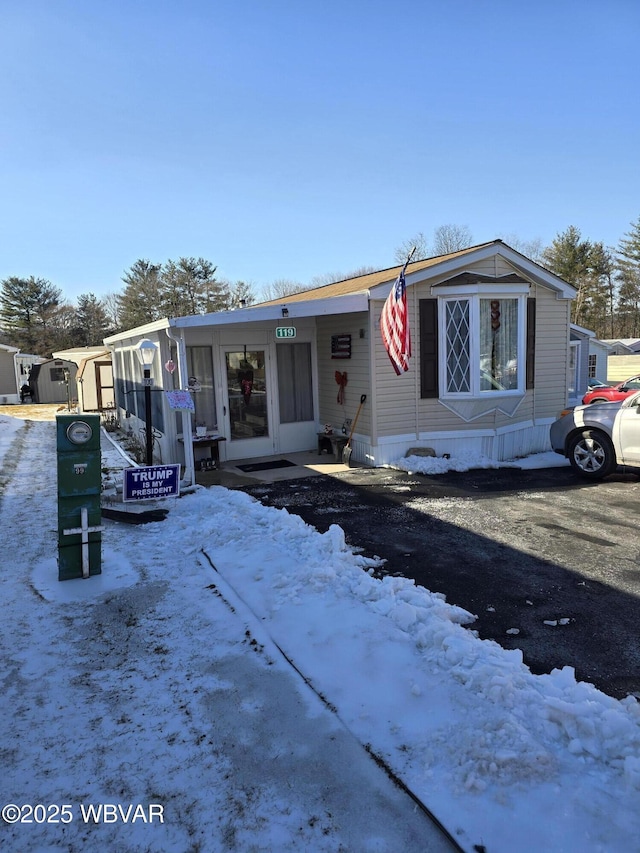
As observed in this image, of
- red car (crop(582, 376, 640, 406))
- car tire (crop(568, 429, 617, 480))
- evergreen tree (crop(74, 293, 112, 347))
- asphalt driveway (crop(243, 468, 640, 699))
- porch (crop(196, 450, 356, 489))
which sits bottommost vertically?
asphalt driveway (crop(243, 468, 640, 699))

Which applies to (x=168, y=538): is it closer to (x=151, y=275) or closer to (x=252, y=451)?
(x=252, y=451)

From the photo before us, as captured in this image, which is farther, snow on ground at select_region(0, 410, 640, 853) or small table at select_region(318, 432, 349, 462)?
small table at select_region(318, 432, 349, 462)

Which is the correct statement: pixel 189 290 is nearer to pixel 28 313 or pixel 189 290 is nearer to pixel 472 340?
pixel 28 313

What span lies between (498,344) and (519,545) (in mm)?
5099

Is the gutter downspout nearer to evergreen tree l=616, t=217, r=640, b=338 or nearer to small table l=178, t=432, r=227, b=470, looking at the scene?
small table l=178, t=432, r=227, b=470

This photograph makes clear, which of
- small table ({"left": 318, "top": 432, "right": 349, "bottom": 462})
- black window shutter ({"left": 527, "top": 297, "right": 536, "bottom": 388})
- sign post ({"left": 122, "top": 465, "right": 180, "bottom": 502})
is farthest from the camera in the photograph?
black window shutter ({"left": 527, "top": 297, "right": 536, "bottom": 388})

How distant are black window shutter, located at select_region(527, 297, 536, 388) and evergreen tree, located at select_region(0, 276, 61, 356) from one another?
135ft

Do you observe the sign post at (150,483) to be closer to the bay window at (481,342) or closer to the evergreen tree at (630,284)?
the bay window at (481,342)

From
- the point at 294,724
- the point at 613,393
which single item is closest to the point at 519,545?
the point at 294,724

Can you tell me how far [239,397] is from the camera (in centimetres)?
1021

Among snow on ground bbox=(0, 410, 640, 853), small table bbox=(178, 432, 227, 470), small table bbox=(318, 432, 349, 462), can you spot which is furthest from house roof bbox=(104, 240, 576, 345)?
snow on ground bbox=(0, 410, 640, 853)

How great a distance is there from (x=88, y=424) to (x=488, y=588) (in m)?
3.72

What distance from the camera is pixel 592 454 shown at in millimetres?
8656

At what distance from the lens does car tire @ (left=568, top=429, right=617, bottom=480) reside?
8461 millimetres
